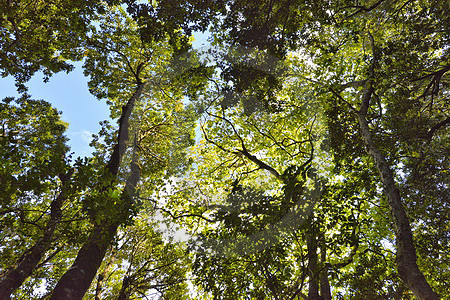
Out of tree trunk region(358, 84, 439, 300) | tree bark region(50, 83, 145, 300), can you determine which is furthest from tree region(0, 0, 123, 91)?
tree trunk region(358, 84, 439, 300)

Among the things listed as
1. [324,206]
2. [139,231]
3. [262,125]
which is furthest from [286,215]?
[139,231]

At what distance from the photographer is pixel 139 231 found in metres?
13.6

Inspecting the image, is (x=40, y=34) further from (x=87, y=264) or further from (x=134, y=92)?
(x=87, y=264)

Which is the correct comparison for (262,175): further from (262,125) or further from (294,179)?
(294,179)

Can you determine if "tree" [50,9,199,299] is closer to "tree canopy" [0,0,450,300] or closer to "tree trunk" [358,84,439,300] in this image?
"tree canopy" [0,0,450,300]

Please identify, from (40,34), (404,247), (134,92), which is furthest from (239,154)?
(40,34)

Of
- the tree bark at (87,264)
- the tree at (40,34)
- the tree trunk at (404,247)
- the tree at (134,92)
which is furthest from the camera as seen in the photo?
the tree at (134,92)

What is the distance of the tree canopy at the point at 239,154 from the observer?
606 cm

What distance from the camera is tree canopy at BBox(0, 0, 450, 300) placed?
606cm

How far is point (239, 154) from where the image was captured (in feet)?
42.9

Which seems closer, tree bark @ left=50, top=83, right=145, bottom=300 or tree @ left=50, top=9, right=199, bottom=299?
tree bark @ left=50, top=83, right=145, bottom=300

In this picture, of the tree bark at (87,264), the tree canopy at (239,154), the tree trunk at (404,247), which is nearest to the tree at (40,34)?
the tree canopy at (239,154)

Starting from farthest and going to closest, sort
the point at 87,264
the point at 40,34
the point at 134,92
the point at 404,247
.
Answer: the point at 134,92
the point at 40,34
the point at 87,264
the point at 404,247

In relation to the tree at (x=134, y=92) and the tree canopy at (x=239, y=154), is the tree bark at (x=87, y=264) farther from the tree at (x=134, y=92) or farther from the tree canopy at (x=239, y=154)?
the tree at (x=134, y=92)
